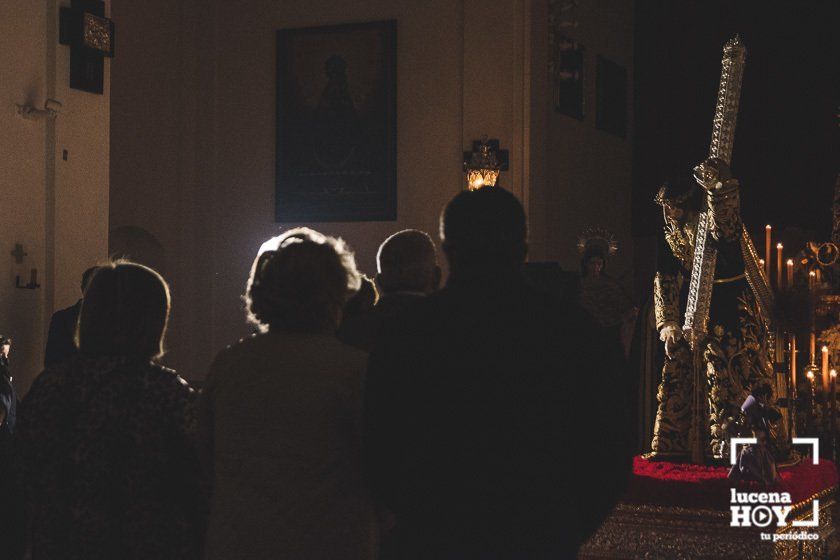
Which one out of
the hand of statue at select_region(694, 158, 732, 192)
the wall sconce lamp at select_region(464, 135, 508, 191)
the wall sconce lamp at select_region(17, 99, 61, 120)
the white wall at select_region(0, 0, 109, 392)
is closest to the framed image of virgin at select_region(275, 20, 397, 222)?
the wall sconce lamp at select_region(464, 135, 508, 191)

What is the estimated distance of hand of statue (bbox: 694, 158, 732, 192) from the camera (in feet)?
20.4

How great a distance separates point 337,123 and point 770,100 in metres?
5.10

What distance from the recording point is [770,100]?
47.9ft

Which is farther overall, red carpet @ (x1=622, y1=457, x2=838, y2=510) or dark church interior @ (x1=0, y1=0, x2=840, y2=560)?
red carpet @ (x1=622, y1=457, x2=838, y2=510)

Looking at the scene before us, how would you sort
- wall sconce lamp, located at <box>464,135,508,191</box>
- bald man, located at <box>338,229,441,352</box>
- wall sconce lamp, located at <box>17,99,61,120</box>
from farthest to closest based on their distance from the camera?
wall sconce lamp, located at <box>464,135,508,191</box> → wall sconce lamp, located at <box>17,99,61,120</box> → bald man, located at <box>338,229,441,352</box>

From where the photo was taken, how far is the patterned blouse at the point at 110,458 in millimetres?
3012

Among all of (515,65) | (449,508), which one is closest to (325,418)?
(449,508)

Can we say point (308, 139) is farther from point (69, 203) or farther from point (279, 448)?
point (279, 448)

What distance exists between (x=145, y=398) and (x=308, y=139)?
11555mm

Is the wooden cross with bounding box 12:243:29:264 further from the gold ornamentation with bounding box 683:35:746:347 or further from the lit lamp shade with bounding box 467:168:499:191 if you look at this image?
the lit lamp shade with bounding box 467:168:499:191

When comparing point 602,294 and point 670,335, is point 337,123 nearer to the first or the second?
point 602,294

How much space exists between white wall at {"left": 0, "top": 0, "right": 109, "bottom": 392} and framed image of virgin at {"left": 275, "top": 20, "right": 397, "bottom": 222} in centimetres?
521

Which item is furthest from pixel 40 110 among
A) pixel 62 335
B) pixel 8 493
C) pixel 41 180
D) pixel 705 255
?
pixel 8 493

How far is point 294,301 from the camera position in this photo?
9.66 feet
